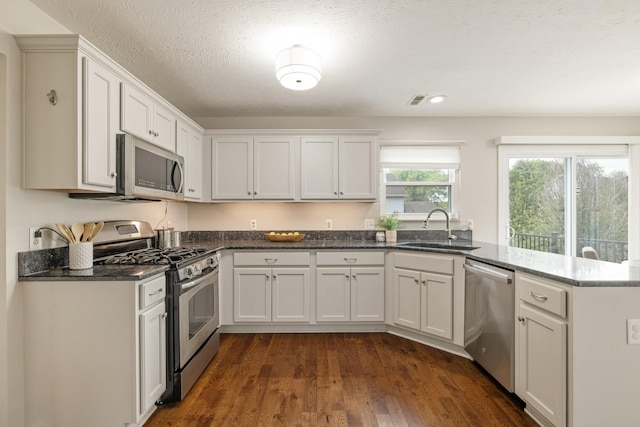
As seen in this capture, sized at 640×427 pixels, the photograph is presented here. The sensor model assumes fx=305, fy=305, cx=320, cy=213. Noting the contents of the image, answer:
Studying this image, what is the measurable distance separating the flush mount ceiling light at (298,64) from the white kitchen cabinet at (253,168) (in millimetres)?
1361

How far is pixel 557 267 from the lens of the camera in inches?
73.4

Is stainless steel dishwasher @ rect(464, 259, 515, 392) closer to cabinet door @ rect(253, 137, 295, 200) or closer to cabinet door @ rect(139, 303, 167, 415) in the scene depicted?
cabinet door @ rect(253, 137, 295, 200)

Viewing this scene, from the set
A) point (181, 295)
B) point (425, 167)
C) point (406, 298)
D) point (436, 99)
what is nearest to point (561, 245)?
point (425, 167)

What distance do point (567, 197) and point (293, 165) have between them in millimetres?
3428

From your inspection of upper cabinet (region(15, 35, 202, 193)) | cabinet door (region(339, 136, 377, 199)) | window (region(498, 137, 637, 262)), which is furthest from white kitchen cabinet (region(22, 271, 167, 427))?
window (region(498, 137, 637, 262))

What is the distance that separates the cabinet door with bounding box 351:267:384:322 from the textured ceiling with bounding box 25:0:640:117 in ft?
6.09

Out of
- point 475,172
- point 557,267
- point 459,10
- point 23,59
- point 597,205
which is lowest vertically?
point 557,267

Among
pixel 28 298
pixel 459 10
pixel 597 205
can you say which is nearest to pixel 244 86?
pixel 459 10

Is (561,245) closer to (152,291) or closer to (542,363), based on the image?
(542,363)

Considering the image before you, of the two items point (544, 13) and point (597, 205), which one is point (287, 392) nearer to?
point (544, 13)

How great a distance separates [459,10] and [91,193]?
2570 millimetres

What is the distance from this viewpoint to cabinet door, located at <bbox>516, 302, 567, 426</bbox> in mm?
1593

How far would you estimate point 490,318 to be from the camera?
223 cm

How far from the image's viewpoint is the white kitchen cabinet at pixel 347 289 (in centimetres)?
316
